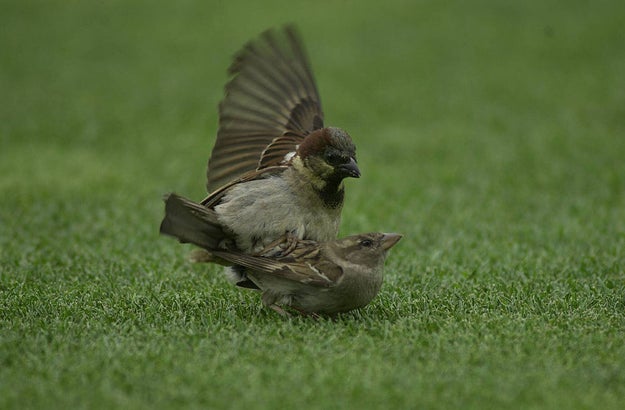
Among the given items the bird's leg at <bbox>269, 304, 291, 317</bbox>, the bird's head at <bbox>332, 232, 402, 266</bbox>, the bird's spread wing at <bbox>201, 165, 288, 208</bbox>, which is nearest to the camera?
the bird's head at <bbox>332, 232, 402, 266</bbox>

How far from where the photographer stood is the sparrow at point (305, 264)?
15.9ft

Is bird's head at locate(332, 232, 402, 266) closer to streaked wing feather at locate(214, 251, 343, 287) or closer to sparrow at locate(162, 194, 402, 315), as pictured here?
sparrow at locate(162, 194, 402, 315)

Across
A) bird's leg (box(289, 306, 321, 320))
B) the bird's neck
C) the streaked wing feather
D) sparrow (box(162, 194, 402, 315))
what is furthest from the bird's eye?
bird's leg (box(289, 306, 321, 320))

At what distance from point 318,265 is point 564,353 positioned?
144cm

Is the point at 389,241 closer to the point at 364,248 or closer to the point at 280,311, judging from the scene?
the point at 364,248

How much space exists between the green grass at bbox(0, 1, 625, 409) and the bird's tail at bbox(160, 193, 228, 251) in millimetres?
448

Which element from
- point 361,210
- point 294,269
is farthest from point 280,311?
point 361,210

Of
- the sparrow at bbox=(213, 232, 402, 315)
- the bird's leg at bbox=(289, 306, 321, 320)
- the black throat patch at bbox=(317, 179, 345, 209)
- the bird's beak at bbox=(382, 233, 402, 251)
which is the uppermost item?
the black throat patch at bbox=(317, 179, 345, 209)

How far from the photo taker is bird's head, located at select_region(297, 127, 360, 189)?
203 inches

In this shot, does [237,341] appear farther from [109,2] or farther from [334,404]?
[109,2]

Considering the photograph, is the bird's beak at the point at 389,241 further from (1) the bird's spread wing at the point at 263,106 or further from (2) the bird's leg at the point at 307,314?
(1) the bird's spread wing at the point at 263,106

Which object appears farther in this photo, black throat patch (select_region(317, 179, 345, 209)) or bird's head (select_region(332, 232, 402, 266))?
black throat patch (select_region(317, 179, 345, 209))

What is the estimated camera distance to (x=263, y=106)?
640 cm

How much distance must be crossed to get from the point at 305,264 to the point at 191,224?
2.38 feet
